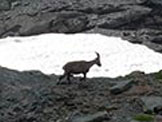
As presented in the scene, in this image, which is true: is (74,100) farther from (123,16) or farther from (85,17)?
(123,16)

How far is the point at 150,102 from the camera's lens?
1609 cm

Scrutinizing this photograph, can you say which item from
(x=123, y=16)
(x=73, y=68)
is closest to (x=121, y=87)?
(x=73, y=68)

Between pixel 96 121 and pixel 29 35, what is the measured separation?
123 feet

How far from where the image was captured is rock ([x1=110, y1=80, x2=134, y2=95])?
17.4 metres

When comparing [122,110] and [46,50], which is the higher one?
[122,110]

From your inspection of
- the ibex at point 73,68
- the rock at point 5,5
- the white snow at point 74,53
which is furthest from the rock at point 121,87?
the rock at point 5,5

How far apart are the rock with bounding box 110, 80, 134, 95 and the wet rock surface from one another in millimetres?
94

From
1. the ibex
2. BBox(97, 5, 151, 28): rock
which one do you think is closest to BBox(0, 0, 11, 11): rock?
BBox(97, 5, 151, 28): rock

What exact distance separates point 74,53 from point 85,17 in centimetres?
695

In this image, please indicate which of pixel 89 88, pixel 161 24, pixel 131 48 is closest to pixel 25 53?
pixel 131 48

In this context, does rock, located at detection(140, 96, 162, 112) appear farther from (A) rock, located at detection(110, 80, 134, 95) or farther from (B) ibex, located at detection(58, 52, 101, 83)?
→ (B) ibex, located at detection(58, 52, 101, 83)

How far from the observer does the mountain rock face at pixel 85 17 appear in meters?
51.6

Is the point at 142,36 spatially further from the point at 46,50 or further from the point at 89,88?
the point at 89,88

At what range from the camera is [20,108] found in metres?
16.3
